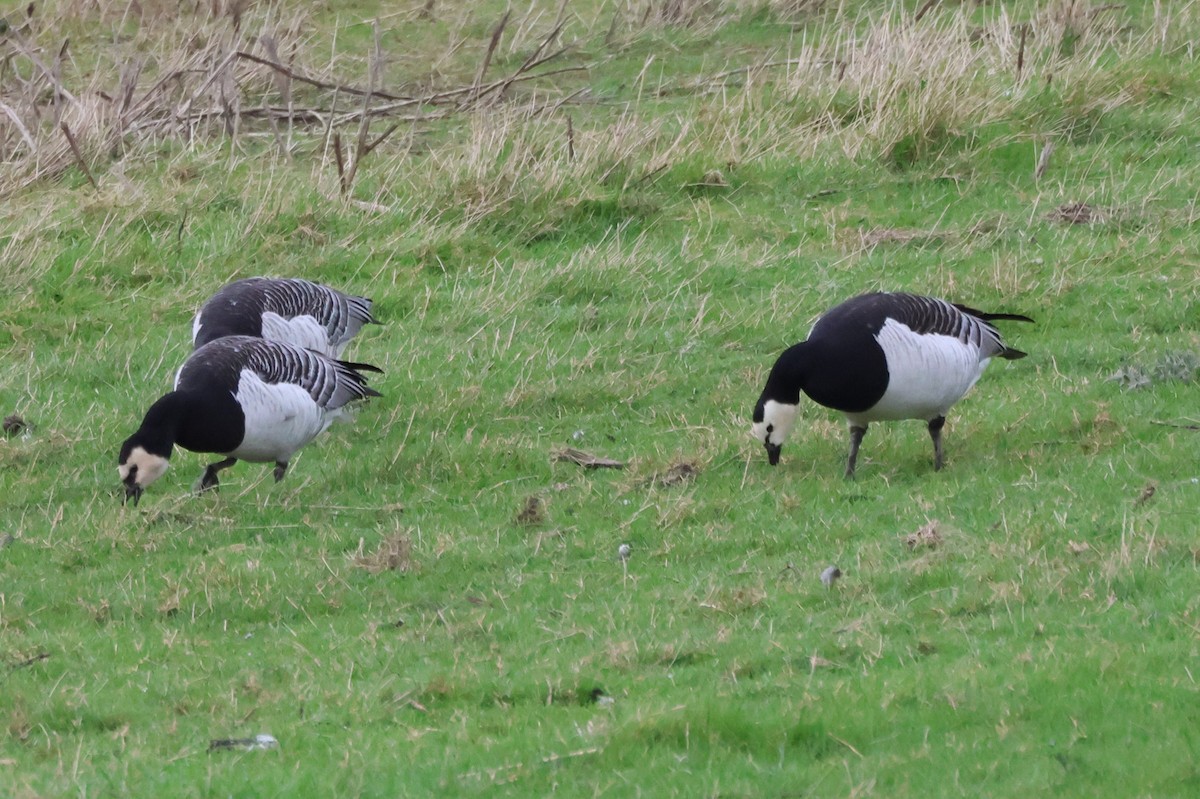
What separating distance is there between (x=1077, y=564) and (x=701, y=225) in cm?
736

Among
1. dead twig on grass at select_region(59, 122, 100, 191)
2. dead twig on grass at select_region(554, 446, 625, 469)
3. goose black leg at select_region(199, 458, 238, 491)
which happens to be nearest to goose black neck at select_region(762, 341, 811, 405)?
dead twig on grass at select_region(554, 446, 625, 469)

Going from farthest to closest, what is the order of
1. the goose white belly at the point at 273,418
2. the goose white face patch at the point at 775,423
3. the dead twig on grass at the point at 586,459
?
the dead twig on grass at the point at 586,459 → the goose white belly at the point at 273,418 → the goose white face patch at the point at 775,423

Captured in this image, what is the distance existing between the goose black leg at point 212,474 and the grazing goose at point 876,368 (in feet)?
→ 10.8

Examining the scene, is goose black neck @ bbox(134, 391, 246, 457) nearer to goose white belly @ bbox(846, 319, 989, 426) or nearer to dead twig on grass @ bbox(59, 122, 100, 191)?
goose white belly @ bbox(846, 319, 989, 426)

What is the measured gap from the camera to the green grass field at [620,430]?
18.3 ft

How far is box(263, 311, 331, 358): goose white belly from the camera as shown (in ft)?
34.9

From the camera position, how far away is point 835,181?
1445cm

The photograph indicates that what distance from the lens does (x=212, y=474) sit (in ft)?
30.9

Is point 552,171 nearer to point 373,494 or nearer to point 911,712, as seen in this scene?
point 373,494

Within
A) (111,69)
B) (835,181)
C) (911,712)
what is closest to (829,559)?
(911,712)

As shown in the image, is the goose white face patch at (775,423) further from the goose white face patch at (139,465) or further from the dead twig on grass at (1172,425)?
the goose white face patch at (139,465)

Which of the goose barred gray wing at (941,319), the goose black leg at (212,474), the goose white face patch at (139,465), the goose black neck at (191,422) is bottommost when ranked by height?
the goose black leg at (212,474)

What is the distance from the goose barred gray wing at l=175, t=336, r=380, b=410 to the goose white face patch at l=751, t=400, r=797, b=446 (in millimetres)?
2755

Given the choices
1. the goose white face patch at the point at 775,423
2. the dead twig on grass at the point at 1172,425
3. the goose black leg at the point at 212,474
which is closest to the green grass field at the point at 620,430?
the dead twig on grass at the point at 1172,425
